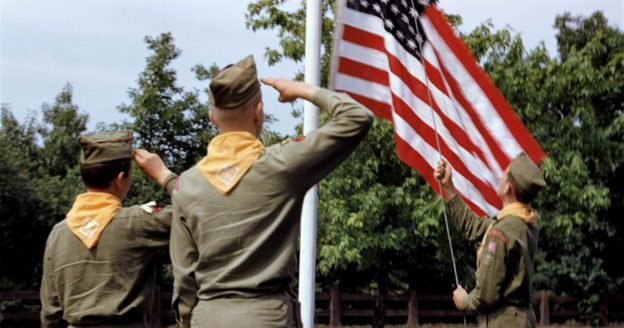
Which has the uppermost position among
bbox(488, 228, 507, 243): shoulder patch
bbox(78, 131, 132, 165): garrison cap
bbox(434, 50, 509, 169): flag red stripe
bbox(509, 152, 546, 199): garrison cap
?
bbox(434, 50, 509, 169): flag red stripe

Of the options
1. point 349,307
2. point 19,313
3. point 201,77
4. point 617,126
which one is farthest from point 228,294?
point 617,126

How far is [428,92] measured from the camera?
813 cm

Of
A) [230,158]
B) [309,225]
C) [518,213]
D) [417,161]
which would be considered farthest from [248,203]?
[309,225]

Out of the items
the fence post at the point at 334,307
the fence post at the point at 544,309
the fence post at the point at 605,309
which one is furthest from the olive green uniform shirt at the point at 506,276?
the fence post at the point at 605,309

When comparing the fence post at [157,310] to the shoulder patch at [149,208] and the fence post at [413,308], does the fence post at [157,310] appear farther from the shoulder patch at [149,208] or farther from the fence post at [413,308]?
the shoulder patch at [149,208]

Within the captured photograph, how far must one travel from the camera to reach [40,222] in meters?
26.8

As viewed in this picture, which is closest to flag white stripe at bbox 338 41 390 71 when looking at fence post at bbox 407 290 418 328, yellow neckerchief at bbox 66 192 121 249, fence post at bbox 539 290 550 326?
yellow neckerchief at bbox 66 192 121 249

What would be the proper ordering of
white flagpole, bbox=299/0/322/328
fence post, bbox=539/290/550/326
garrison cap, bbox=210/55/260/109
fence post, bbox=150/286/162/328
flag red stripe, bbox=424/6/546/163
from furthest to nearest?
fence post, bbox=539/290/550/326, fence post, bbox=150/286/162/328, white flagpole, bbox=299/0/322/328, flag red stripe, bbox=424/6/546/163, garrison cap, bbox=210/55/260/109

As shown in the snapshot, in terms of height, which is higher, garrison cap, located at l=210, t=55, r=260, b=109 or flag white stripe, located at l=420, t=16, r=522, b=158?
flag white stripe, located at l=420, t=16, r=522, b=158

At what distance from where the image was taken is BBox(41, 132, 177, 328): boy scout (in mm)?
5086

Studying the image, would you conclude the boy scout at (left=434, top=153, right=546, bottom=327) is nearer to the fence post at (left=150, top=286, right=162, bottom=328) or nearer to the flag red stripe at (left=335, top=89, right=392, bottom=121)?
the flag red stripe at (left=335, top=89, right=392, bottom=121)

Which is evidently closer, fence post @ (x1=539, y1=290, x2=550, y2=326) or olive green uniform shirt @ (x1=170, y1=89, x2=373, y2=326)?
olive green uniform shirt @ (x1=170, y1=89, x2=373, y2=326)

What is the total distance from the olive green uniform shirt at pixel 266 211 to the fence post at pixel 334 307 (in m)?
26.2

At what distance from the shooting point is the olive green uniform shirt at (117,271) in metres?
5.07
